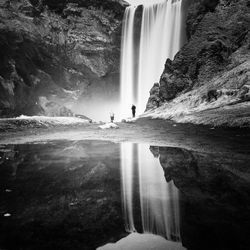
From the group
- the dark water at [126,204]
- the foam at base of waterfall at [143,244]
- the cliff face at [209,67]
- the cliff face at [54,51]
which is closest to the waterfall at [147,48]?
the cliff face at [54,51]

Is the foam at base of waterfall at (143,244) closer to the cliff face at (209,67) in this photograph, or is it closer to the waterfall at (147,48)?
the cliff face at (209,67)

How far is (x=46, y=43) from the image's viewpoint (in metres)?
38.8

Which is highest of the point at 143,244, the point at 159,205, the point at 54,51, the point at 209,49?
the point at 54,51

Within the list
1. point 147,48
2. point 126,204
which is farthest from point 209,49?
point 126,204

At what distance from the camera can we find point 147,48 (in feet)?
132

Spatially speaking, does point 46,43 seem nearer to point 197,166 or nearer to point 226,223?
point 197,166

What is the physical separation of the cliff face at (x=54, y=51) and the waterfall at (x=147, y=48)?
2.13 metres

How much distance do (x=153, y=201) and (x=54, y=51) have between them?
39303 millimetres

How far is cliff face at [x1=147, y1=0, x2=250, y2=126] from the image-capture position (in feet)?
59.3

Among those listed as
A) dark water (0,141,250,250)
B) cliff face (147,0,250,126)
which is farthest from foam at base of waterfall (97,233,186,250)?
cliff face (147,0,250,126)

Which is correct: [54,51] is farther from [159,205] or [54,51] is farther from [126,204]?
[159,205]

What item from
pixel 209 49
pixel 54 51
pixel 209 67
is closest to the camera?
pixel 209 67

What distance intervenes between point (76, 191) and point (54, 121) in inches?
739

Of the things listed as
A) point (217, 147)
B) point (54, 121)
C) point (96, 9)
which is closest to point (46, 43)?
point (96, 9)
